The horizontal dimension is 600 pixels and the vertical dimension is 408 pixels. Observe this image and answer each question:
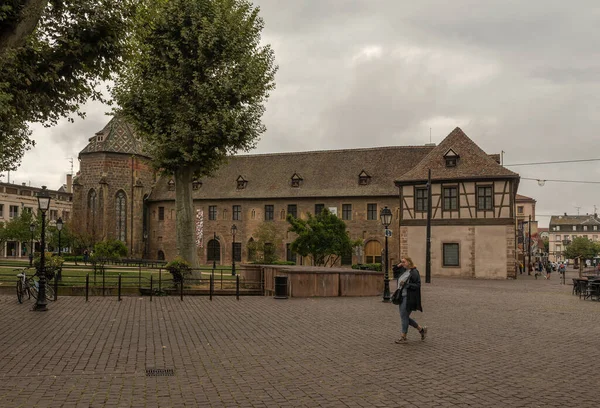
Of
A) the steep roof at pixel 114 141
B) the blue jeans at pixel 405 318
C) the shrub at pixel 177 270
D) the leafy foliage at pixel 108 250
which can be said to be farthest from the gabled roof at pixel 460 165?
the steep roof at pixel 114 141

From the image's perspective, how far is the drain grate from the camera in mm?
8469

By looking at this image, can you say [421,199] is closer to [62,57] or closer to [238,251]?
[238,251]

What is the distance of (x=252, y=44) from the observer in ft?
85.4

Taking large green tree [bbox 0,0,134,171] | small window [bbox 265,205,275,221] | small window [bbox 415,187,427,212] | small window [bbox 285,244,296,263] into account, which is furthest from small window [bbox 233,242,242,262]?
large green tree [bbox 0,0,134,171]

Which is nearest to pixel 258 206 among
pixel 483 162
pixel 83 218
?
pixel 83 218

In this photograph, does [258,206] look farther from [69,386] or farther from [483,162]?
[69,386]

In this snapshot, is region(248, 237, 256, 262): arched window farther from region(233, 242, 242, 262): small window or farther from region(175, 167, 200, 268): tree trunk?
region(175, 167, 200, 268): tree trunk

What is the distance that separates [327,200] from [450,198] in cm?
1434

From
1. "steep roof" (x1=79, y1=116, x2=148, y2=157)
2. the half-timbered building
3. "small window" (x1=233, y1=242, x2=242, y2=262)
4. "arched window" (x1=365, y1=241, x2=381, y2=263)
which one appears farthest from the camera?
"steep roof" (x1=79, y1=116, x2=148, y2=157)

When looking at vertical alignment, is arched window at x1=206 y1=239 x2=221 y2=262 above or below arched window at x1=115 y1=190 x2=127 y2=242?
below

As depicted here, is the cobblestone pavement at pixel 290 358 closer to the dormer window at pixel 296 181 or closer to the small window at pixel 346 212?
the small window at pixel 346 212

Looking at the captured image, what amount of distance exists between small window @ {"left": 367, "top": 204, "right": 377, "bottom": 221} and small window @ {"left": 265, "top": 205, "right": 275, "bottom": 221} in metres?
9.24

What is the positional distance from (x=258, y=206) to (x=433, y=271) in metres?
20.2

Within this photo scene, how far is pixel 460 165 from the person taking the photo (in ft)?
128
